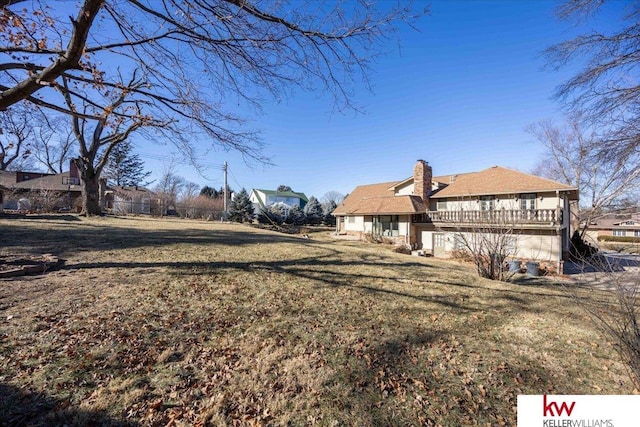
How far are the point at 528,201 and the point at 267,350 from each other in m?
20.1

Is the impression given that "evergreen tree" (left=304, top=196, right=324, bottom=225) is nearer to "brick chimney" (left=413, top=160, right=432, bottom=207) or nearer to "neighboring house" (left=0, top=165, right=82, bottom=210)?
"brick chimney" (left=413, top=160, right=432, bottom=207)

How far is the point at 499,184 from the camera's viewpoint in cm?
1831

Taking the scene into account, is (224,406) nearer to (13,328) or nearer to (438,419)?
(438,419)

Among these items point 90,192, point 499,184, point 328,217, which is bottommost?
point 328,217

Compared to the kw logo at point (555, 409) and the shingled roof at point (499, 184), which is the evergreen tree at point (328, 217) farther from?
the kw logo at point (555, 409)

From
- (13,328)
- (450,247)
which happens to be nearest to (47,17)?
(13,328)

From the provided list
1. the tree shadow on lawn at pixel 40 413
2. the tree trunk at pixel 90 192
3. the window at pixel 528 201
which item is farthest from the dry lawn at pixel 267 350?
the window at pixel 528 201

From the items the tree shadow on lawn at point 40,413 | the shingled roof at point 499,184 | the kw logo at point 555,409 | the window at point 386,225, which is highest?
the shingled roof at point 499,184

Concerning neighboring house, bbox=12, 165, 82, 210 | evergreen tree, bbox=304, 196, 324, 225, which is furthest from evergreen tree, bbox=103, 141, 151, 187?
evergreen tree, bbox=304, 196, 324, 225

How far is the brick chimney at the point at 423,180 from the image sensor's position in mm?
21547

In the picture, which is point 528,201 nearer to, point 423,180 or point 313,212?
point 423,180

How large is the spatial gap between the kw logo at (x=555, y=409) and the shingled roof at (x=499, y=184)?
1524 centimetres

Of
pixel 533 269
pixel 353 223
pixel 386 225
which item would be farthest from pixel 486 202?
pixel 353 223

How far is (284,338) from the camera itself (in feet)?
12.4
